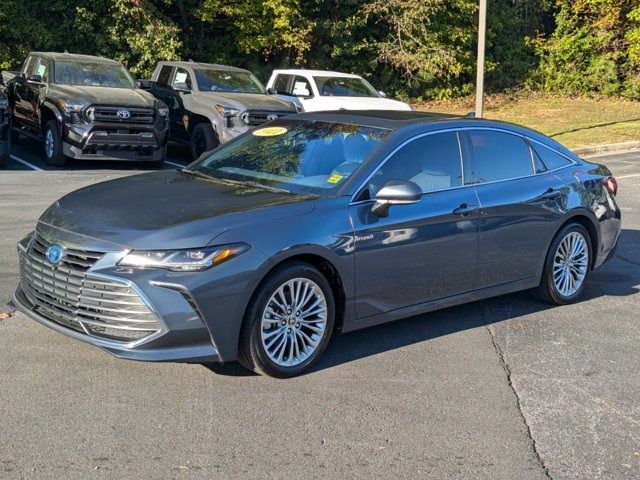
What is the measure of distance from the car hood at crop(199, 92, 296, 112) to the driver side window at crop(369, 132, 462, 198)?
893 cm

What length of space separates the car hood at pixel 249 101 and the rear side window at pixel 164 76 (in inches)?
65.1

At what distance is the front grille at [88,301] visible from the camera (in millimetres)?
4824

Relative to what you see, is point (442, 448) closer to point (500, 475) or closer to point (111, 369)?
point (500, 475)

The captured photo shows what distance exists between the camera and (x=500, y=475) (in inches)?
164

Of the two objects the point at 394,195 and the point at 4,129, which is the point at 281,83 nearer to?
the point at 4,129

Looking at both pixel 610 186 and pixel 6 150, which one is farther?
pixel 6 150

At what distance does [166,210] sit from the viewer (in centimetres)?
522

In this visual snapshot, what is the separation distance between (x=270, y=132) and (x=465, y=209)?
158cm

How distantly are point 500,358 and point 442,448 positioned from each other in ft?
5.17

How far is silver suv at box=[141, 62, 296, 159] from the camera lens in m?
15.0

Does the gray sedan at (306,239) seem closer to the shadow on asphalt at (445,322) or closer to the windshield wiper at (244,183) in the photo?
the windshield wiper at (244,183)

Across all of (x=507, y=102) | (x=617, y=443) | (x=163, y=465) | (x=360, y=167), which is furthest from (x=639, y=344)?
(x=507, y=102)

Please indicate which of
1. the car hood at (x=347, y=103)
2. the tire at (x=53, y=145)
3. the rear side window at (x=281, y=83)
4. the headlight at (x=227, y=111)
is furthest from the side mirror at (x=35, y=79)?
the rear side window at (x=281, y=83)

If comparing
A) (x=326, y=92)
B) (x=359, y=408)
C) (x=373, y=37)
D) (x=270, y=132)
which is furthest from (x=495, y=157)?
(x=373, y=37)
